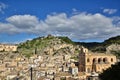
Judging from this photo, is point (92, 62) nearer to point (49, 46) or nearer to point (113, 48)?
point (113, 48)

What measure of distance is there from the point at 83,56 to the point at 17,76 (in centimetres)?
1849

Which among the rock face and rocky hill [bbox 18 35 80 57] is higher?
rocky hill [bbox 18 35 80 57]

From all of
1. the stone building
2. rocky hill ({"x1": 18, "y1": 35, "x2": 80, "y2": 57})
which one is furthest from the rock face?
the stone building

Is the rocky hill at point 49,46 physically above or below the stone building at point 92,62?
above

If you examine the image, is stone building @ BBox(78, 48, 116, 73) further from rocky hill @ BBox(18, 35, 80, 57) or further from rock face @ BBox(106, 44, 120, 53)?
rocky hill @ BBox(18, 35, 80, 57)

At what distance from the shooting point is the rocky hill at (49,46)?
158375 mm

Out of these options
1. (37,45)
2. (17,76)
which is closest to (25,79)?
(17,76)

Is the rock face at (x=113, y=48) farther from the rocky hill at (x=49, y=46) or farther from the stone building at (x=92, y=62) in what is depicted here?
the stone building at (x=92, y=62)

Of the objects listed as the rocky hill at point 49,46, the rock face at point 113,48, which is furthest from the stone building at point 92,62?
the rocky hill at point 49,46

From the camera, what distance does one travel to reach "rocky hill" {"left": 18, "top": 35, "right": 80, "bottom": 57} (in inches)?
6235

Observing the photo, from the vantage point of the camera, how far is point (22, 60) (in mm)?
149125

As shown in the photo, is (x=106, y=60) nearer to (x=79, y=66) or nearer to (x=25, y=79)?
(x=79, y=66)

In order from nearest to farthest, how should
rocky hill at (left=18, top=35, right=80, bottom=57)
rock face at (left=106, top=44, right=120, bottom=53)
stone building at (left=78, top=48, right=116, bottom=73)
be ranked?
stone building at (left=78, top=48, right=116, bottom=73) → rock face at (left=106, top=44, right=120, bottom=53) → rocky hill at (left=18, top=35, right=80, bottom=57)

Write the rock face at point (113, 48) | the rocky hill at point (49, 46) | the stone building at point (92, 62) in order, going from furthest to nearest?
1. the rocky hill at point (49, 46)
2. the rock face at point (113, 48)
3. the stone building at point (92, 62)
